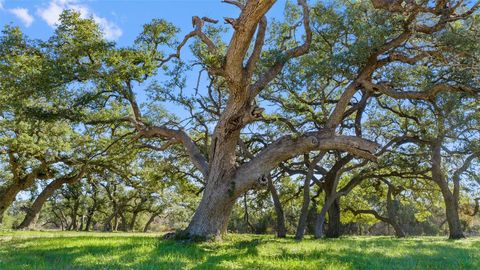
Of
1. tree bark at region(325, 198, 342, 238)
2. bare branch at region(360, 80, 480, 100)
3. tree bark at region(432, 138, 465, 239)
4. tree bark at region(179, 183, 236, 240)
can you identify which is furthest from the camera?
tree bark at region(325, 198, 342, 238)

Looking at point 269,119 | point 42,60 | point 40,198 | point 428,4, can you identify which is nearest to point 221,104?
point 269,119

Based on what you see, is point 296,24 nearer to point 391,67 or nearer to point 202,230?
point 391,67

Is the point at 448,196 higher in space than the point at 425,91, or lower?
lower

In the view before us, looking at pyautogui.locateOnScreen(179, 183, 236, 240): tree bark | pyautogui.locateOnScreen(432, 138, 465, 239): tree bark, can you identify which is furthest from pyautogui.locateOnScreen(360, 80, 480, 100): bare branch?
pyautogui.locateOnScreen(432, 138, 465, 239): tree bark

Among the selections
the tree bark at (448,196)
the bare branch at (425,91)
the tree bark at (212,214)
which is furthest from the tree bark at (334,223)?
the tree bark at (212,214)

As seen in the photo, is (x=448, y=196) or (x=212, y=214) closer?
(x=212, y=214)

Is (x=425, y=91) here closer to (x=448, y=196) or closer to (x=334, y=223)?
(x=448, y=196)

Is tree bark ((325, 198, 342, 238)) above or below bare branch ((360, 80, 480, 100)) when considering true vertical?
below

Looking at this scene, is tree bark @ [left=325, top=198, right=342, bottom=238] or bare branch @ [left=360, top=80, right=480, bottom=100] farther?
tree bark @ [left=325, top=198, right=342, bottom=238]

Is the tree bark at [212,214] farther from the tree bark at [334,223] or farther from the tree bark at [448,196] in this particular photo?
the tree bark at [448,196]

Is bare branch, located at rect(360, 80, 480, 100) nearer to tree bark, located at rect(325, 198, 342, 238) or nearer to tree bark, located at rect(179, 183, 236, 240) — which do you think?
tree bark, located at rect(179, 183, 236, 240)

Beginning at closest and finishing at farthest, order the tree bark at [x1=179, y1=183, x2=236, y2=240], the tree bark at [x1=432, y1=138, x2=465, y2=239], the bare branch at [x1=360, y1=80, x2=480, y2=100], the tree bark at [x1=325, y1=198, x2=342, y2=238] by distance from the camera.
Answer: the bare branch at [x1=360, y1=80, x2=480, y2=100] → the tree bark at [x1=179, y1=183, x2=236, y2=240] → the tree bark at [x1=432, y1=138, x2=465, y2=239] → the tree bark at [x1=325, y1=198, x2=342, y2=238]

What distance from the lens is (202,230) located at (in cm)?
990

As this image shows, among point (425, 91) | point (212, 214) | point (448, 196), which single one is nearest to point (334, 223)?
point (448, 196)
